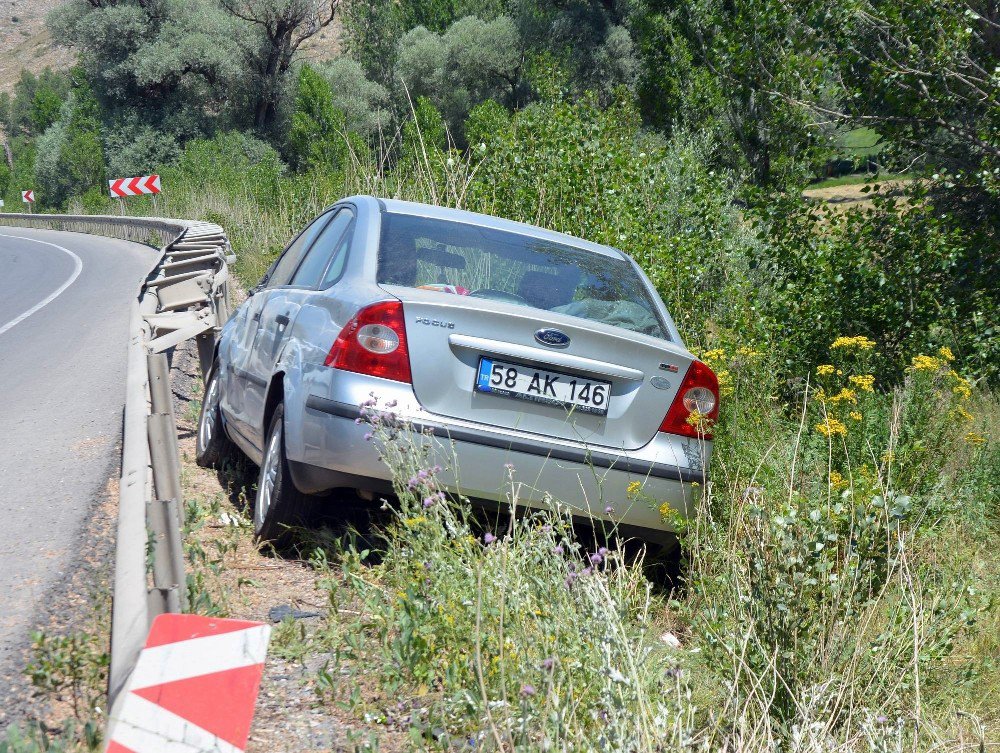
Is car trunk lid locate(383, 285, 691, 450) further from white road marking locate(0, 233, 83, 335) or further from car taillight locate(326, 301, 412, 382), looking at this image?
white road marking locate(0, 233, 83, 335)

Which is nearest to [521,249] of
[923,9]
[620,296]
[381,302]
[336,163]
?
[620,296]

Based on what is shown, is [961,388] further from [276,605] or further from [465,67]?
[465,67]

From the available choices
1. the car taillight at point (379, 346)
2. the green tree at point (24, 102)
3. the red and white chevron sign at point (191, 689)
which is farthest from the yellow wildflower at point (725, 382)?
the green tree at point (24, 102)

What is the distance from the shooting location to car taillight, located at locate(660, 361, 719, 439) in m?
4.64

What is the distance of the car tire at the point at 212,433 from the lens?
6641 millimetres

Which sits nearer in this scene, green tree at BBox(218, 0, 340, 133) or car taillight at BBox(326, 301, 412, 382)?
car taillight at BBox(326, 301, 412, 382)

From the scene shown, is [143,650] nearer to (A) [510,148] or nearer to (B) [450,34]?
(A) [510,148]

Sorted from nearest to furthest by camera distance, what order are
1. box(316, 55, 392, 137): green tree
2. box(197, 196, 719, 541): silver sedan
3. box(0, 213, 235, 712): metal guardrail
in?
1. box(0, 213, 235, 712): metal guardrail
2. box(197, 196, 719, 541): silver sedan
3. box(316, 55, 392, 137): green tree

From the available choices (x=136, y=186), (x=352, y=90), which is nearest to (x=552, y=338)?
(x=136, y=186)

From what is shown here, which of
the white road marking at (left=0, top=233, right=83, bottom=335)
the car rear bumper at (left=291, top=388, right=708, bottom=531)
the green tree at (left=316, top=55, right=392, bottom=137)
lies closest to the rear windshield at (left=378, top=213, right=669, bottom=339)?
the car rear bumper at (left=291, top=388, right=708, bottom=531)

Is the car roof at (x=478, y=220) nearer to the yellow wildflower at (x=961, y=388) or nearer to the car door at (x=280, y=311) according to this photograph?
the car door at (x=280, y=311)

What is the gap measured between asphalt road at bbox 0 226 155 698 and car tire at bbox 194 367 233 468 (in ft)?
1.78

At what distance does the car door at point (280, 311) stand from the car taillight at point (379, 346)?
2.64 feet

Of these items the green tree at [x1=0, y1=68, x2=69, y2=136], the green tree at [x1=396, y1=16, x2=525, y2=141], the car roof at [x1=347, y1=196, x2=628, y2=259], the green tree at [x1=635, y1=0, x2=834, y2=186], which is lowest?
the green tree at [x1=0, y1=68, x2=69, y2=136]
